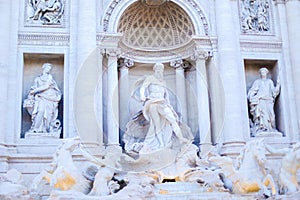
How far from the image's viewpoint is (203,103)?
50.2ft

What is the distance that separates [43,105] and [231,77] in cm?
604

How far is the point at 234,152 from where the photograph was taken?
14273 millimetres

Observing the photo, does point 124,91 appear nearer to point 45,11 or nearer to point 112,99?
point 112,99

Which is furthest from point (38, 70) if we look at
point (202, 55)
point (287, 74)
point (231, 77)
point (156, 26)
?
point (287, 74)

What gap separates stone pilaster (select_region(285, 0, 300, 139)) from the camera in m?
15.7

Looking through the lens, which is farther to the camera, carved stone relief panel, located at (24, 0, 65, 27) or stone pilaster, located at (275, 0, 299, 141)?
stone pilaster, located at (275, 0, 299, 141)

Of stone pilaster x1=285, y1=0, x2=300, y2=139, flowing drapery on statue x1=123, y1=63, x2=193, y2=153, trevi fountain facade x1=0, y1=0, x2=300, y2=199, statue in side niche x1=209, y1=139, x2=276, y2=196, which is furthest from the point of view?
stone pilaster x1=285, y1=0, x2=300, y2=139

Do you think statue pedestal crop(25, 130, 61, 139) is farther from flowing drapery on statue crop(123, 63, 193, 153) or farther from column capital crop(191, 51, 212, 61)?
column capital crop(191, 51, 212, 61)

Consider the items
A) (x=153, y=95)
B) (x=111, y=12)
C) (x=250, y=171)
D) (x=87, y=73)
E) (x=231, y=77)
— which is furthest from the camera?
(x=111, y=12)

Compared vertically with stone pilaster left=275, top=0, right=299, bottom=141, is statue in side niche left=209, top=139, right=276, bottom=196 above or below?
below

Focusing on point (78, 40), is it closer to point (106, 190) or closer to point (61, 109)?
point (61, 109)

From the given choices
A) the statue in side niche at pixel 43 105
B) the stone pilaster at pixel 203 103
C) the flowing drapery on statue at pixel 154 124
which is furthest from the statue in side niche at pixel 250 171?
the statue in side niche at pixel 43 105

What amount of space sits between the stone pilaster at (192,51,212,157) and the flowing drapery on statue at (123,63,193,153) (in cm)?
47

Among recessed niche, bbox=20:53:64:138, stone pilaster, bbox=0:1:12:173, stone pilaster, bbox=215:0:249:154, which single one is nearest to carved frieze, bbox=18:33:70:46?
recessed niche, bbox=20:53:64:138
